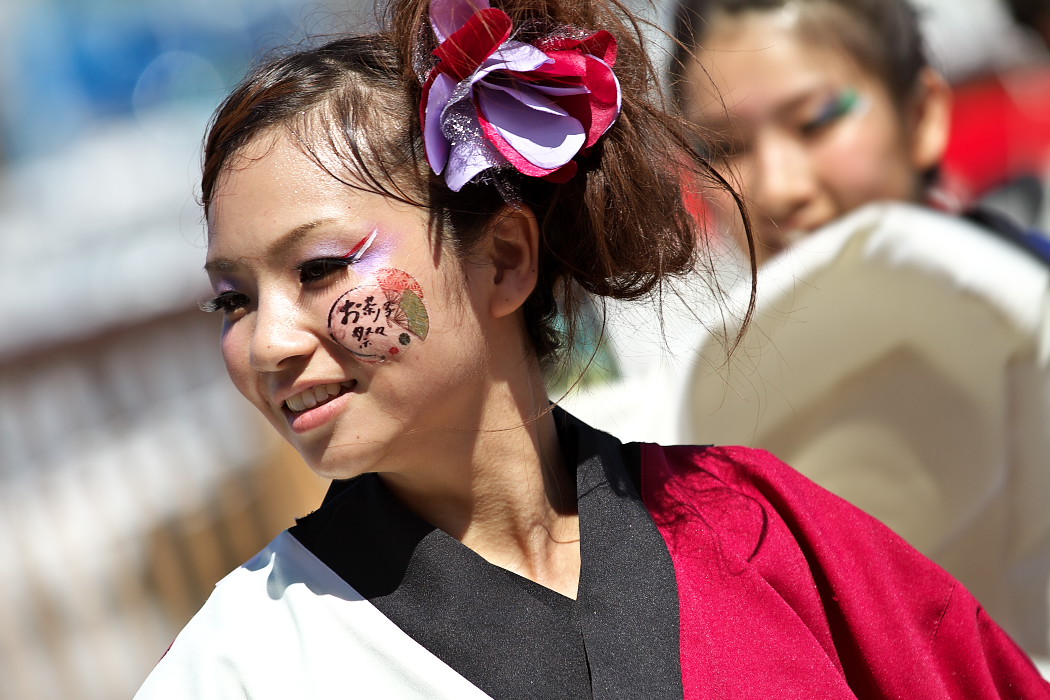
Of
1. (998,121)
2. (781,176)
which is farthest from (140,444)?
(998,121)

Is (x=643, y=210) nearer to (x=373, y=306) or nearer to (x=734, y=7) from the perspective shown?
(x=373, y=306)

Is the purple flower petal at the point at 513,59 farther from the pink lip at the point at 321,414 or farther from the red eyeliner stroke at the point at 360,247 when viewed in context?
the pink lip at the point at 321,414

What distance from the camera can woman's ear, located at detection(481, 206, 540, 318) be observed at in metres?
1.14

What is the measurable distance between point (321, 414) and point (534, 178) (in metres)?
0.36

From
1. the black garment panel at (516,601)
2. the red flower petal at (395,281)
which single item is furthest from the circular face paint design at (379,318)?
the black garment panel at (516,601)

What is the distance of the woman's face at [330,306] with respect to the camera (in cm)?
101

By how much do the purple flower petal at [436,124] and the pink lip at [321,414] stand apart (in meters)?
0.25

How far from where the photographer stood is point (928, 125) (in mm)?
2191

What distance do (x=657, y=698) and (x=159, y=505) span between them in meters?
3.19

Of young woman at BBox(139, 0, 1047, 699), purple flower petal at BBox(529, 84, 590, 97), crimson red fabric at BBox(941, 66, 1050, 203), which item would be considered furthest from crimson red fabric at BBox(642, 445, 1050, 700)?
crimson red fabric at BBox(941, 66, 1050, 203)

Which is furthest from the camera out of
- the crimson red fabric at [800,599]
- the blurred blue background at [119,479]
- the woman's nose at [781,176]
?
the blurred blue background at [119,479]

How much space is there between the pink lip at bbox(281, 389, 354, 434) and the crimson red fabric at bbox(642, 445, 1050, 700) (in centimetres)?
43

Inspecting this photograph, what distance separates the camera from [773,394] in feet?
5.88

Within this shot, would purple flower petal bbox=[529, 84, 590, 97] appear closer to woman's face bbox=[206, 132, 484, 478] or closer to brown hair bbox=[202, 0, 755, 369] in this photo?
brown hair bbox=[202, 0, 755, 369]
